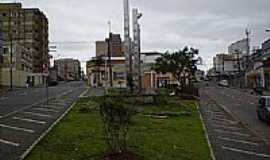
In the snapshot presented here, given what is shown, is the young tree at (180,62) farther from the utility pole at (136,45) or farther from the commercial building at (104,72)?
the commercial building at (104,72)

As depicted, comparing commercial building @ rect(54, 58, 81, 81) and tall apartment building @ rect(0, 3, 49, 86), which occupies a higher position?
tall apartment building @ rect(0, 3, 49, 86)

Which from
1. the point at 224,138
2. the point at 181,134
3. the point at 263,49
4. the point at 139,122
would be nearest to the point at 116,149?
the point at 181,134

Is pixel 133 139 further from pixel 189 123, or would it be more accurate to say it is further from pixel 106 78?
pixel 106 78

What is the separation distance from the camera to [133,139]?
14531 millimetres

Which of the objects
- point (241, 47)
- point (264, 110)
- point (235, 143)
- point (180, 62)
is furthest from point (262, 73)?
point (235, 143)

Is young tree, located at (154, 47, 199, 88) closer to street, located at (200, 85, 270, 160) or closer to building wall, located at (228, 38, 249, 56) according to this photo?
street, located at (200, 85, 270, 160)

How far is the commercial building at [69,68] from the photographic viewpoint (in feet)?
551

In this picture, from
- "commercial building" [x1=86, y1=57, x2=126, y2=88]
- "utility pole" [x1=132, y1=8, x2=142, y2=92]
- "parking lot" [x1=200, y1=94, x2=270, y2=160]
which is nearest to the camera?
"parking lot" [x1=200, y1=94, x2=270, y2=160]

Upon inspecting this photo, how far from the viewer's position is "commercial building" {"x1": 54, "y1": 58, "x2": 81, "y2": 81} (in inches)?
6606

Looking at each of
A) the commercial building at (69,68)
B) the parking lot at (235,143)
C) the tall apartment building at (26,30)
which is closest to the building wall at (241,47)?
the tall apartment building at (26,30)

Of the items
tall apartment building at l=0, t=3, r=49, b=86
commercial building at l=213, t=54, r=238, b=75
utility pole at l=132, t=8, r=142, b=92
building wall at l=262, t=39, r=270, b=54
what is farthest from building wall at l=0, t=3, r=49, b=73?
utility pole at l=132, t=8, r=142, b=92

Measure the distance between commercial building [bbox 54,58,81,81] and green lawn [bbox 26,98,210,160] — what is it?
146 m

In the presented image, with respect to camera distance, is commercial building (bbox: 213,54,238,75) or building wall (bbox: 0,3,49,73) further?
commercial building (bbox: 213,54,238,75)


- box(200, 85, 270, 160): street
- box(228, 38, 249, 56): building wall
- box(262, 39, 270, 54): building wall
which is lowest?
box(200, 85, 270, 160): street
